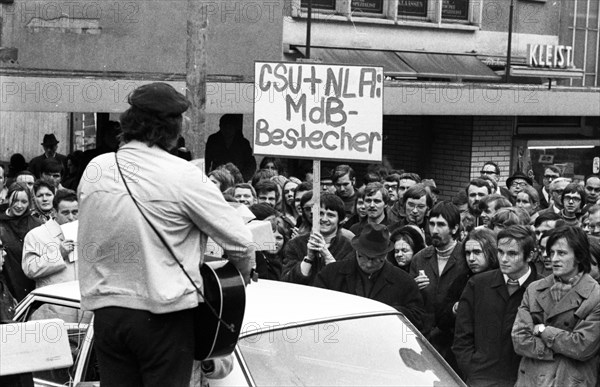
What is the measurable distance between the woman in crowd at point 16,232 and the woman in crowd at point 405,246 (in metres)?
2.80

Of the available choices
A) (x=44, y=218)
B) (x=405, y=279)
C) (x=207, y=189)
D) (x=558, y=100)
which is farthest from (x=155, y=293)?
(x=558, y=100)

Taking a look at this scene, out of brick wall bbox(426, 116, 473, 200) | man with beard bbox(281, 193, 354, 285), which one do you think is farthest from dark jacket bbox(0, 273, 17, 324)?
brick wall bbox(426, 116, 473, 200)

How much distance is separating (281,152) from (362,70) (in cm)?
85

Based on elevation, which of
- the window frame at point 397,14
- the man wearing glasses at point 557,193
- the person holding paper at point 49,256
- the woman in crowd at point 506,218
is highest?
the window frame at point 397,14

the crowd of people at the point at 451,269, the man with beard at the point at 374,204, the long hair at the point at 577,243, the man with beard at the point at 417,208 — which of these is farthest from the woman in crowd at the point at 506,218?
the long hair at the point at 577,243

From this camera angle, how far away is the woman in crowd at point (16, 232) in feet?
29.5

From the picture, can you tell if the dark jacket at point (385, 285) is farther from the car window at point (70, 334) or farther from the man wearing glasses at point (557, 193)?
the man wearing glasses at point (557, 193)

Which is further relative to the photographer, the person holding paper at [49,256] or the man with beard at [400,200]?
the man with beard at [400,200]

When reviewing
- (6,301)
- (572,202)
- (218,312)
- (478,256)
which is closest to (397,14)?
(572,202)

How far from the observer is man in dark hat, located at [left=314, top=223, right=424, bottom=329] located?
7.50m

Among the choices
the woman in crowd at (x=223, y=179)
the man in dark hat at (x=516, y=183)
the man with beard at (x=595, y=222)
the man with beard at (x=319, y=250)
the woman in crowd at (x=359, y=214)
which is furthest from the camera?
the man in dark hat at (x=516, y=183)

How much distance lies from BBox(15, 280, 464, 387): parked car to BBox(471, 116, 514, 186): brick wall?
15467 mm

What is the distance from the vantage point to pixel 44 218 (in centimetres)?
1056

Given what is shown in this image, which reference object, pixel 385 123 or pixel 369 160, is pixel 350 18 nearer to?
pixel 385 123
